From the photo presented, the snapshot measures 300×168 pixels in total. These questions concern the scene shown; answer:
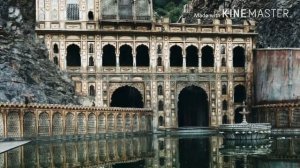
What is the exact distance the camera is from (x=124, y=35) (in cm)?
5538

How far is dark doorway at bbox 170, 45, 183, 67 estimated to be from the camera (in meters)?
59.4

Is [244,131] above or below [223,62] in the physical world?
below

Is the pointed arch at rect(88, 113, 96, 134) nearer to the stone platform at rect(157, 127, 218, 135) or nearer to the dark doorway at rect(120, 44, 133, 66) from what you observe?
the stone platform at rect(157, 127, 218, 135)

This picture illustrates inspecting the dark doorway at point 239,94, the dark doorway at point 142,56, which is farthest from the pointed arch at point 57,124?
the dark doorway at point 239,94

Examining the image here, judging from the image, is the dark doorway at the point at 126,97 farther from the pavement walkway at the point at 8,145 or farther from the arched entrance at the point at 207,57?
the pavement walkway at the point at 8,145

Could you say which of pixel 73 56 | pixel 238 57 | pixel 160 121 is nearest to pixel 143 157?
pixel 160 121

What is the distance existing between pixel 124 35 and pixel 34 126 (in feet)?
63.0

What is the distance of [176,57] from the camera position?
2371 inches

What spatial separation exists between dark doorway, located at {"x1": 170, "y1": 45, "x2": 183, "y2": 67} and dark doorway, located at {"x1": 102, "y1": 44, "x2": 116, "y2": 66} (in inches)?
270

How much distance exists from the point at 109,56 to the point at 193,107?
40.6 ft

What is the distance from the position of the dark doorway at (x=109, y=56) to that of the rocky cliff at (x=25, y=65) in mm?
6433

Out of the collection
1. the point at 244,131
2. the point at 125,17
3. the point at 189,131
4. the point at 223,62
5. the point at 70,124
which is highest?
the point at 125,17

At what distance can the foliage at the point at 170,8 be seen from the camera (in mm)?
95606

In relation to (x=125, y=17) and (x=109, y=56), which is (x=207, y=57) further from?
(x=109, y=56)
